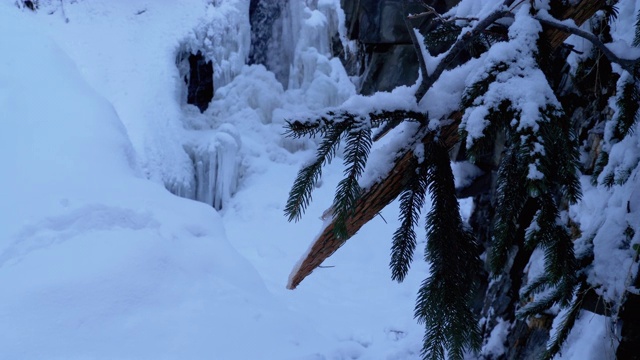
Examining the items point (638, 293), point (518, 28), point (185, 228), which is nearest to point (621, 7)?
point (638, 293)

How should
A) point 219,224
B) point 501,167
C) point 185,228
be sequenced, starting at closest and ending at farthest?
1. point 501,167
2. point 185,228
3. point 219,224

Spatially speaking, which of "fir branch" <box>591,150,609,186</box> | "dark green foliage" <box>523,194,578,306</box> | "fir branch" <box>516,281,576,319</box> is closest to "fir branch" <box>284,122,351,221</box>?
"dark green foliage" <box>523,194,578,306</box>

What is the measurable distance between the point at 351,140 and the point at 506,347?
3255 mm

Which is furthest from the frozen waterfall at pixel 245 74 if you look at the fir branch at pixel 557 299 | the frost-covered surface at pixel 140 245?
the fir branch at pixel 557 299

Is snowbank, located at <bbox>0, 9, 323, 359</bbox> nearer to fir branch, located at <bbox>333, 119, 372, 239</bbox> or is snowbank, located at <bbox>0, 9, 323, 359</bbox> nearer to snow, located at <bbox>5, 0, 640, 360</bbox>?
snow, located at <bbox>5, 0, 640, 360</bbox>

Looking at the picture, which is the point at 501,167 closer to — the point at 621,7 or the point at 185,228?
the point at 621,7

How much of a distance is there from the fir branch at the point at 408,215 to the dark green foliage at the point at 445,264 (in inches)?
1.0

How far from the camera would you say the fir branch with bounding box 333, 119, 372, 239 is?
1252 millimetres

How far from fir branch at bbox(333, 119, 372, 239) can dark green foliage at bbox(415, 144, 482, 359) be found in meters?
0.18

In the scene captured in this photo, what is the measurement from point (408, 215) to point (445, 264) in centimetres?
16

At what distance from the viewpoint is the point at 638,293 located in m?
1.75

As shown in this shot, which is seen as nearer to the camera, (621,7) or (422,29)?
(621,7)

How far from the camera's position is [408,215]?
4.36 ft

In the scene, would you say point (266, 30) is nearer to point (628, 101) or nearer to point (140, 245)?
point (140, 245)
